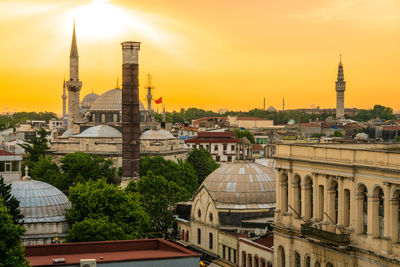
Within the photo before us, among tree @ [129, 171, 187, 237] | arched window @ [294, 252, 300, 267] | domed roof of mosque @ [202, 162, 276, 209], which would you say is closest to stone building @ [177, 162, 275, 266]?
domed roof of mosque @ [202, 162, 276, 209]

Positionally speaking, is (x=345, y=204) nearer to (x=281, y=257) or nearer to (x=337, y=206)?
(x=337, y=206)

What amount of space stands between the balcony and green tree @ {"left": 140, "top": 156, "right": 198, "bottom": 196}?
1362 inches

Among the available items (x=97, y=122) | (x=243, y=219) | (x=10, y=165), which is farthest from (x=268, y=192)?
(x=97, y=122)

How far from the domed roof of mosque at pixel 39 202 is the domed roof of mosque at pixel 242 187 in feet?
41.5

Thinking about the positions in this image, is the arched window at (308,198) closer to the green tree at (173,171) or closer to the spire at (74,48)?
the green tree at (173,171)

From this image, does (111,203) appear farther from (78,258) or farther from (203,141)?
(203,141)

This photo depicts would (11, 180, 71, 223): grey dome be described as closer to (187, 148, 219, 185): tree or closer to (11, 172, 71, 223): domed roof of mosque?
(11, 172, 71, 223): domed roof of mosque

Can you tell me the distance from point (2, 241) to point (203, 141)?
112132mm

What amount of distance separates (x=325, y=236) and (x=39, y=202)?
2154 centimetres

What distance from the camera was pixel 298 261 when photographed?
147 feet

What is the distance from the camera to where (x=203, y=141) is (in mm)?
142125

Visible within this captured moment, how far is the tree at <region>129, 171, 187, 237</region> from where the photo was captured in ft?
209

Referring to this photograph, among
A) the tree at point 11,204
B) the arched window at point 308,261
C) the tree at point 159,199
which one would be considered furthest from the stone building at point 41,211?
the arched window at point 308,261

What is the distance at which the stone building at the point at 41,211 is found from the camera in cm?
5010
